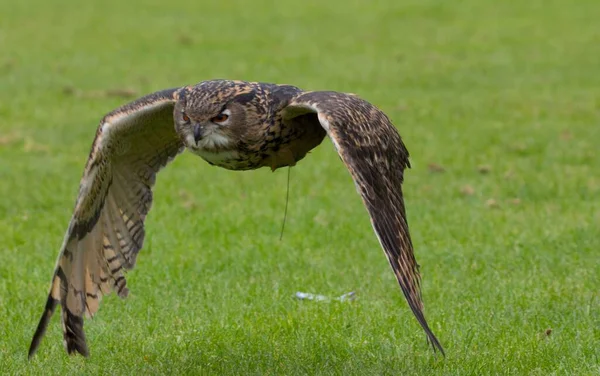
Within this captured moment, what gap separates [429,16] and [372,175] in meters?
19.8

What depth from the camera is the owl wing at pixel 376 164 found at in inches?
208

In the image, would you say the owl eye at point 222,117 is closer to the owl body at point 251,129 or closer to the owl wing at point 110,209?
the owl body at point 251,129

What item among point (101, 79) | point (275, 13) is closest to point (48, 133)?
point (101, 79)

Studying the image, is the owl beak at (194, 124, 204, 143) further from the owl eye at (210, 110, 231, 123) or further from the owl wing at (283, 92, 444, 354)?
the owl wing at (283, 92, 444, 354)

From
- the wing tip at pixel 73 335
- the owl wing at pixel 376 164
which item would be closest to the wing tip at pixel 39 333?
the wing tip at pixel 73 335

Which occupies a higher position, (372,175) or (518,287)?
(372,175)

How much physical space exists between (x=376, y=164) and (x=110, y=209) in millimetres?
2094

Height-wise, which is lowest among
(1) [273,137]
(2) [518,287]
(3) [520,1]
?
(3) [520,1]

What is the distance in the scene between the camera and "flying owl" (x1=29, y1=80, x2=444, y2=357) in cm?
559

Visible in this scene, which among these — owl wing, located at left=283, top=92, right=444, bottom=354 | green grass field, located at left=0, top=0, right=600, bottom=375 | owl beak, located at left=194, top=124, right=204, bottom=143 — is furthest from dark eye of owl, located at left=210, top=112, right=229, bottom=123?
green grass field, located at left=0, top=0, right=600, bottom=375

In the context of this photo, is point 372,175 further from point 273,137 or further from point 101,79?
point 101,79

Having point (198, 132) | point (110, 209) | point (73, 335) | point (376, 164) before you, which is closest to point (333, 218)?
point (110, 209)

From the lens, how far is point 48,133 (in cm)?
1397

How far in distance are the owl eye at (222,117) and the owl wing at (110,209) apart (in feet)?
1.37
